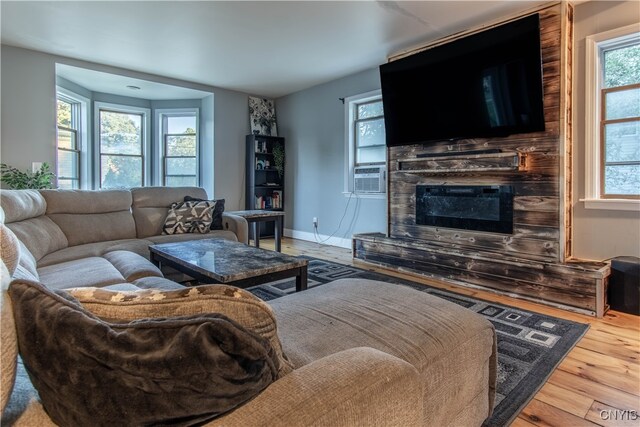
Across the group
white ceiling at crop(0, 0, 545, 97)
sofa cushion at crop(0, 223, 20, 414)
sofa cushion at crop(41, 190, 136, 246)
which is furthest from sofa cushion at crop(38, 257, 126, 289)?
white ceiling at crop(0, 0, 545, 97)

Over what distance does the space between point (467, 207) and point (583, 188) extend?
957mm

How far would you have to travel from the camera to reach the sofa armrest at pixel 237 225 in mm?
3896

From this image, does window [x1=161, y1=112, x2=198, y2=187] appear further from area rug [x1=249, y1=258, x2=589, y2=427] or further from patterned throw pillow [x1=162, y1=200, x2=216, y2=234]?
area rug [x1=249, y1=258, x2=589, y2=427]

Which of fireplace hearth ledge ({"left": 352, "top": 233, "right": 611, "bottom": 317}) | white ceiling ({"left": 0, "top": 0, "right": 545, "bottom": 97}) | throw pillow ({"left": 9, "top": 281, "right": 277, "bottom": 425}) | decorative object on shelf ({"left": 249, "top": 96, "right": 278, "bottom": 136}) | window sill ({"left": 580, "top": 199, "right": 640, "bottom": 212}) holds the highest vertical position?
white ceiling ({"left": 0, "top": 0, "right": 545, "bottom": 97})

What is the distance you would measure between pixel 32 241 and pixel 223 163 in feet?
12.0

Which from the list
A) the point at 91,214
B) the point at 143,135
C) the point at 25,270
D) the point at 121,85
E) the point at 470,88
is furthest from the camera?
the point at 143,135

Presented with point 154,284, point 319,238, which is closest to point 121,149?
point 319,238

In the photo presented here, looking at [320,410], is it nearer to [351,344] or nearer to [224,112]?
[351,344]

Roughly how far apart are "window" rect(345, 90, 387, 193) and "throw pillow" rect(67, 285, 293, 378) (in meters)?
4.18

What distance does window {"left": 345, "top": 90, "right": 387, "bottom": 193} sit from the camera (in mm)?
4832

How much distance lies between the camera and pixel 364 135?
505cm

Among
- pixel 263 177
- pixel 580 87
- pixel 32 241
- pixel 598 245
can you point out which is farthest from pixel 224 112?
pixel 598 245

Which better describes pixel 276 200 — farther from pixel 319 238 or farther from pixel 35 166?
pixel 35 166

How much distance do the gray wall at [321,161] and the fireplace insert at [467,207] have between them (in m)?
0.82
